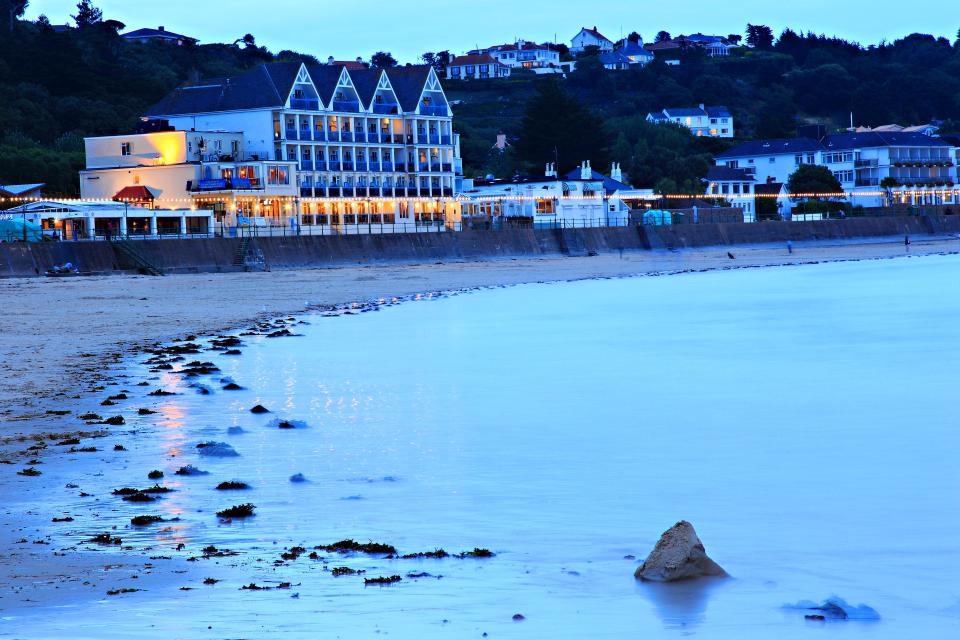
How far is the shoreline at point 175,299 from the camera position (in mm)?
16656

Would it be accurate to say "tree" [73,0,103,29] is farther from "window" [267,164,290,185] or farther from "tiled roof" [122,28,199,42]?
"window" [267,164,290,185]

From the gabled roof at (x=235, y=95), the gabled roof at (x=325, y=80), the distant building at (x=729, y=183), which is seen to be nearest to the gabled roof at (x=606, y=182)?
the distant building at (x=729, y=183)

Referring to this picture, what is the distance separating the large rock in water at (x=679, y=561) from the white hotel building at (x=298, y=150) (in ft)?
224

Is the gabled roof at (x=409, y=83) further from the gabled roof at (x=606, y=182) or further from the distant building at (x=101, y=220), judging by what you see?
the distant building at (x=101, y=220)

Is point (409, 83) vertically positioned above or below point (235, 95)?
above

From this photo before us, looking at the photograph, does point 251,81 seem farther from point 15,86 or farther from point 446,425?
point 446,425

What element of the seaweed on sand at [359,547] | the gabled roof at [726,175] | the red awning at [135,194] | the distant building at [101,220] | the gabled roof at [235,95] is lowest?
the seaweed on sand at [359,547]

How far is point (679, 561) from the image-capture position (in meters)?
7.45

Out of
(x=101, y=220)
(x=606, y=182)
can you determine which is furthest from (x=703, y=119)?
(x=101, y=220)

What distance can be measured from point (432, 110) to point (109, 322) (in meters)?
66.6

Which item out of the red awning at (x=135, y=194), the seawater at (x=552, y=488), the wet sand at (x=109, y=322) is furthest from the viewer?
the red awning at (x=135, y=194)

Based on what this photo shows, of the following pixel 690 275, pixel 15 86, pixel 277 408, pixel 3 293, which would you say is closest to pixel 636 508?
pixel 277 408

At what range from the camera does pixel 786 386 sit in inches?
711

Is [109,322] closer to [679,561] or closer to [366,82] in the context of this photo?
[679,561]
